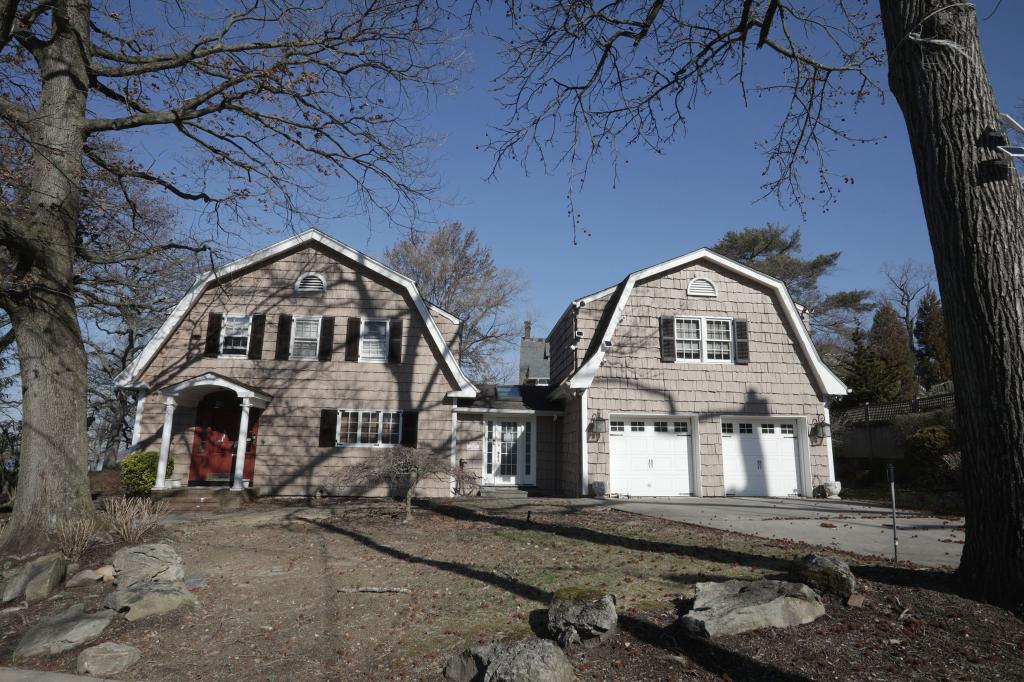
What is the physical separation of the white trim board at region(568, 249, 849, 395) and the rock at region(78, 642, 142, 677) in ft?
36.7

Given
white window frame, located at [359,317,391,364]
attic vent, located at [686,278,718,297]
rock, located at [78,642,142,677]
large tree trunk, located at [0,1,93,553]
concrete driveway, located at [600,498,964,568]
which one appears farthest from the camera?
attic vent, located at [686,278,718,297]

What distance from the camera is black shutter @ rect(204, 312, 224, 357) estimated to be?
51.3 feet

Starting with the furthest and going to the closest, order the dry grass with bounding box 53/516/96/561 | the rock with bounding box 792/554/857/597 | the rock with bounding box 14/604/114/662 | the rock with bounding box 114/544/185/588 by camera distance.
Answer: the dry grass with bounding box 53/516/96/561
the rock with bounding box 114/544/185/588
the rock with bounding box 14/604/114/662
the rock with bounding box 792/554/857/597

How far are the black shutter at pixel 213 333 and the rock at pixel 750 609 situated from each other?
14.0 meters

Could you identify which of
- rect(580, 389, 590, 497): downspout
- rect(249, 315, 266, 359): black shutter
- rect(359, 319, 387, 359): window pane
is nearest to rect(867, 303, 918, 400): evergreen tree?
rect(580, 389, 590, 497): downspout

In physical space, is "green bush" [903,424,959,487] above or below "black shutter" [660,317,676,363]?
below

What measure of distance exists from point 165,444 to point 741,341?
1432cm

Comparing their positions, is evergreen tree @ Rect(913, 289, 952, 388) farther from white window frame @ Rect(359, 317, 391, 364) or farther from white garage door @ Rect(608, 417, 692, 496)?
white window frame @ Rect(359, 317, 391, 364)

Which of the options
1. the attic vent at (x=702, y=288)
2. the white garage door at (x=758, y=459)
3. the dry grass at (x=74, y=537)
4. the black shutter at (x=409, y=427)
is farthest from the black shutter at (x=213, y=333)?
the white garage door at (x=758, y=459)

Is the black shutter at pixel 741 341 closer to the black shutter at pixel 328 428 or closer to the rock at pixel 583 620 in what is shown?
the black shutter at pixel 328 428

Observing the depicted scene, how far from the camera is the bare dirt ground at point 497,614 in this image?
14.2ft

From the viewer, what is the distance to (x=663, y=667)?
14.3ft

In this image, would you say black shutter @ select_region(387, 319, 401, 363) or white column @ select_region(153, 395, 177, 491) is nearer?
white column @ select_region(153, 395, 177, 491)

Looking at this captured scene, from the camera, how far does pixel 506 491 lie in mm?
16359
